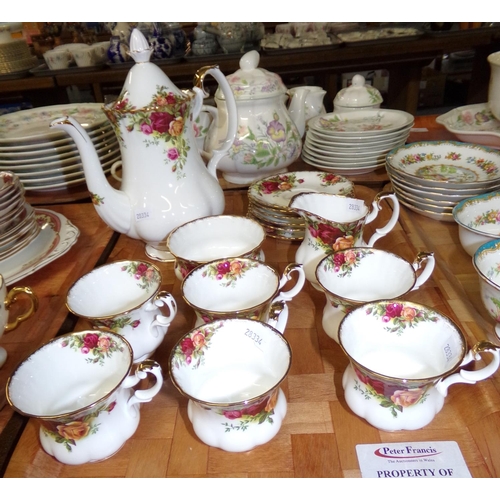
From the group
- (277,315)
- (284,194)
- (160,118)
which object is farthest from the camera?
(284,194)

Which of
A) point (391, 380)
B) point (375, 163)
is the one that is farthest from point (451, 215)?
point (391, 380)

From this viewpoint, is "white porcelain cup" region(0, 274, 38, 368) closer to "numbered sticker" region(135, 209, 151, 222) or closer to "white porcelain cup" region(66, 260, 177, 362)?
"white porcelain cup" region(66, 260, 177, 362)

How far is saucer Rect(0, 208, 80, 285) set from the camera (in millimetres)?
696

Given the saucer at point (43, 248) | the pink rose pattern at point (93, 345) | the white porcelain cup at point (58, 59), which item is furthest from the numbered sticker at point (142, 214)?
the white porcelain cup at point (58, 59)

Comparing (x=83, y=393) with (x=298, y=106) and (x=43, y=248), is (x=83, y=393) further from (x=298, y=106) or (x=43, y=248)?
(x=298, y=106)

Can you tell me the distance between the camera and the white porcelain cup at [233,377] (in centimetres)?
44

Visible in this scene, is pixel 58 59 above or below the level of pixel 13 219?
above

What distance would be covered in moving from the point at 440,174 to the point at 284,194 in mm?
297

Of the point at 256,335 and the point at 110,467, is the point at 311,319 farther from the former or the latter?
the point at 110,467

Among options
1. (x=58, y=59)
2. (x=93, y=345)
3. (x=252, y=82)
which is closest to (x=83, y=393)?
(x=93, y=345)

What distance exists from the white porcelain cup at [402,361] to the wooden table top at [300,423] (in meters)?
0.02

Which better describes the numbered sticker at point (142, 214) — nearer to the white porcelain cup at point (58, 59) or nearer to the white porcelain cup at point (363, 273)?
the white porcelain cup at point (363, 273)

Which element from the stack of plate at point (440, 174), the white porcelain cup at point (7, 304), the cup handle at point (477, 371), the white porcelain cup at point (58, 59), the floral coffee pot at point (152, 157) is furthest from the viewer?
the white porcelain cup at point (58, 59)

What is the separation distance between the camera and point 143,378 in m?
0.47
